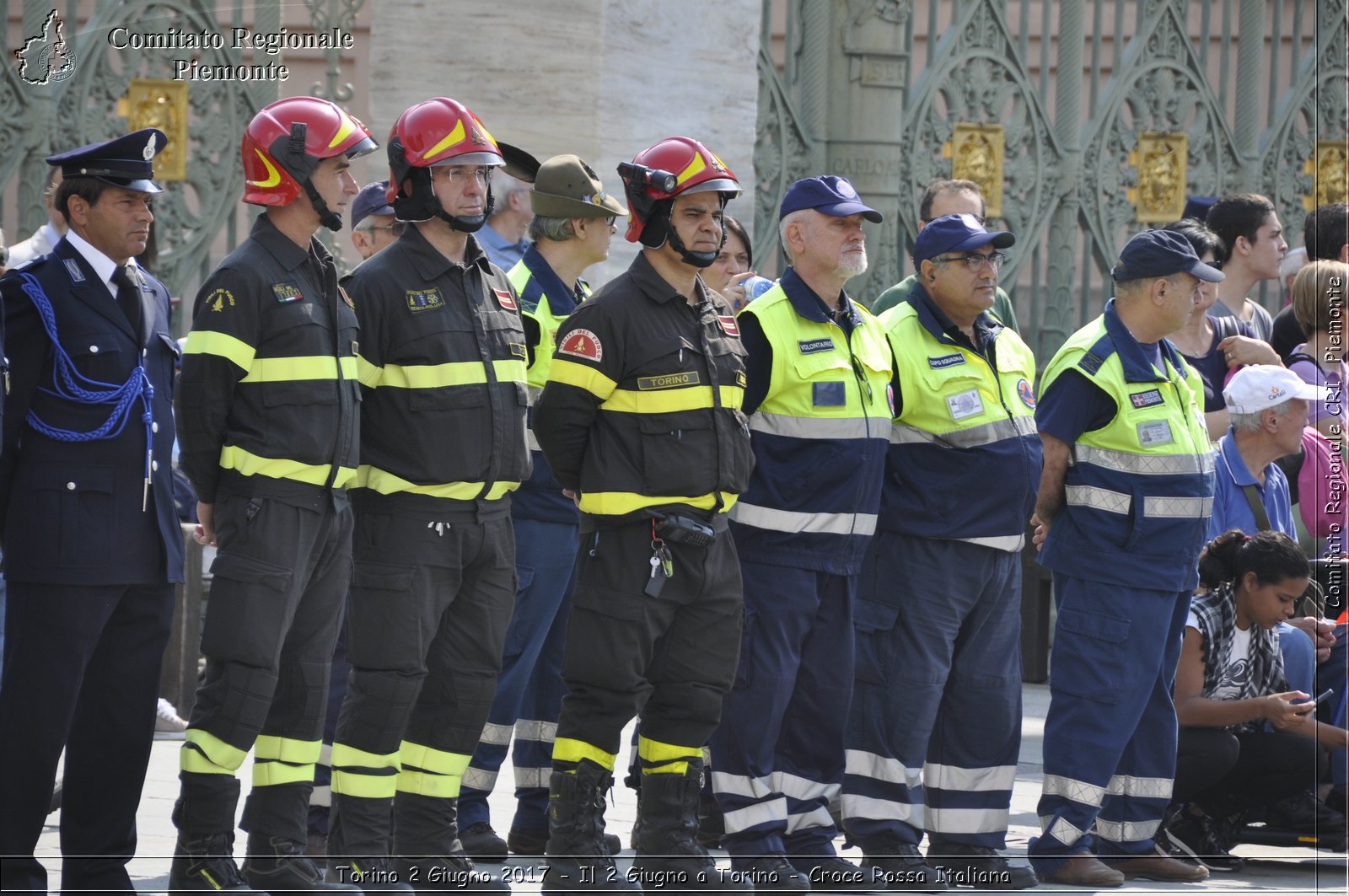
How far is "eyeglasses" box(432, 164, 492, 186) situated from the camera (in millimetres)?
5352

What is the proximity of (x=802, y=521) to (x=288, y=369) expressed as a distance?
61.4 inches

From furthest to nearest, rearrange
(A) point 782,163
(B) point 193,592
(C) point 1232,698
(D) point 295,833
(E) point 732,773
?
(A) point 782,163 → (B) point 193,592 → (C) point 1232,698 → (E) point 732,773 → (D) point 295,833

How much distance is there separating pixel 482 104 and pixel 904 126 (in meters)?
3.09

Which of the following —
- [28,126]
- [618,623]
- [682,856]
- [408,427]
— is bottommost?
[682,856]

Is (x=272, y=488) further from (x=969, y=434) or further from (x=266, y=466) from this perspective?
(x=969, y=434)

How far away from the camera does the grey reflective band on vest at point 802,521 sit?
577 centimetres

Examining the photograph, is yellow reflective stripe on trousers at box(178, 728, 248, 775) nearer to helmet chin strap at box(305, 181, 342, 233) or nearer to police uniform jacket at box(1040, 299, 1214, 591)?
helmet chin strap at box(305, 181, 342, 233)

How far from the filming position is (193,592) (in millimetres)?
8273

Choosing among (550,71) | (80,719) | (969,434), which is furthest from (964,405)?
(550,71)

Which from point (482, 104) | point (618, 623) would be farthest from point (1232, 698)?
point (482, 104)

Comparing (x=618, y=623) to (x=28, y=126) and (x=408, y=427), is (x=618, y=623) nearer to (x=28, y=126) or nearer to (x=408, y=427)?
(x=408, y=427)

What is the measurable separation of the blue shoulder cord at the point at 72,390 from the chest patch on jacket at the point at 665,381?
4.31 feet

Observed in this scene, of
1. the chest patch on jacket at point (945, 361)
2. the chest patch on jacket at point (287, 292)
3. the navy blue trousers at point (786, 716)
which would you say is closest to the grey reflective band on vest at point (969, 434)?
the chest patch on jacket at point (945, 361)

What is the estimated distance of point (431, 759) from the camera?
17.6 feet
